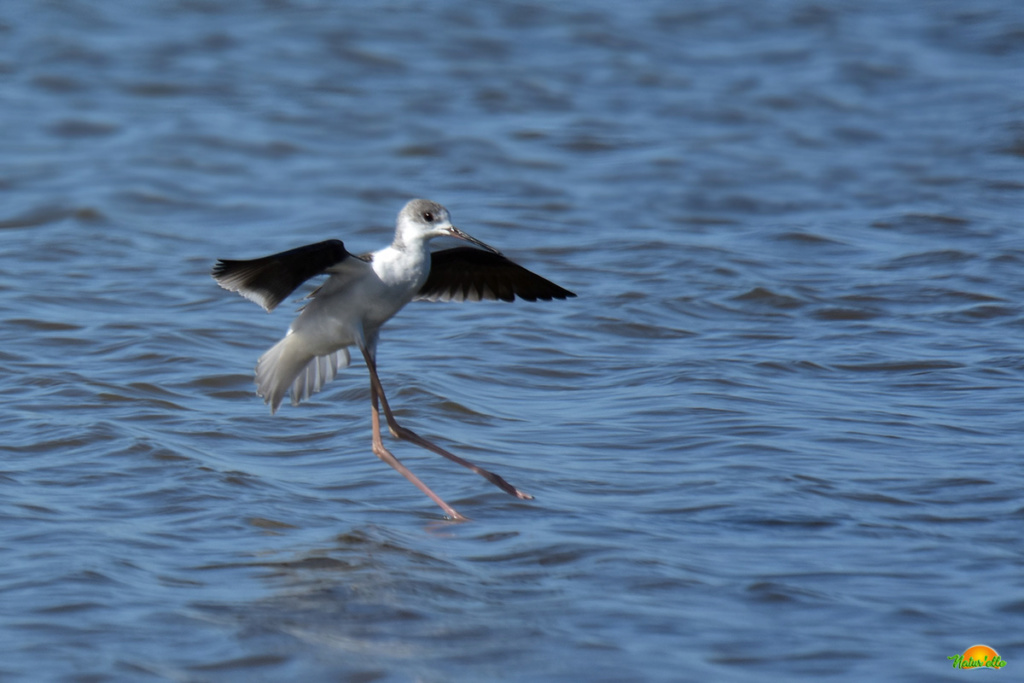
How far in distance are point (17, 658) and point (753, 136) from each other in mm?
11421

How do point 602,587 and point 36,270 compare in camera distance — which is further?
point 36,270

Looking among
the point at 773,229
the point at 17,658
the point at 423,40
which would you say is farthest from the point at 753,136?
the point at 17,658

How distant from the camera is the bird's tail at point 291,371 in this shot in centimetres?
662

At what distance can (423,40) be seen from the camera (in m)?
17.4

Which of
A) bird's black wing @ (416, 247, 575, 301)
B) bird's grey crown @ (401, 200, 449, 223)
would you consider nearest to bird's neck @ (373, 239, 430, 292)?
bird's grey crown @ (401, 200, 449, 223)

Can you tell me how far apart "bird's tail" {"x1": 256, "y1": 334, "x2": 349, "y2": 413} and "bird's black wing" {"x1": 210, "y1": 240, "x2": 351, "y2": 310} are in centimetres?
67

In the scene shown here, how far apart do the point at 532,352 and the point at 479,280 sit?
1.87m

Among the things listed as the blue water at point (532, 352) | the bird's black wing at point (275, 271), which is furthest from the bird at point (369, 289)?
the blue water at point (532, 352)

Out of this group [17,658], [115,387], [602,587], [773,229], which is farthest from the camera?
[773,229]

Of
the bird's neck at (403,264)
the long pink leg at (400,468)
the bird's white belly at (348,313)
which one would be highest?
the bird's neck at (403,264)

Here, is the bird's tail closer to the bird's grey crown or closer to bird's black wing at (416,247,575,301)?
bird's black wing at (416,247,575,301)

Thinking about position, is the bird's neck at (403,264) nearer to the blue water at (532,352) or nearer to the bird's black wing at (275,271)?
the bird's black wing at (275,271)

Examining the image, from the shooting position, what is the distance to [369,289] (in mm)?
6305

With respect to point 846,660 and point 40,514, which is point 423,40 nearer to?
point 40,514
